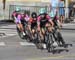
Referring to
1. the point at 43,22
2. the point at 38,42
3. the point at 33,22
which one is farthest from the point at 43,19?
the point at 33,22

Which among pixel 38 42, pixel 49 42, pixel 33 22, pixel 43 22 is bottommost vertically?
pixel 38 42

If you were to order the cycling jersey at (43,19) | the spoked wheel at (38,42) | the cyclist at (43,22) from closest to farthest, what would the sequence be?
1. the cyclist at (43,22)
2. the cycling jersey at (43,19)
3. the spoked wheel at (38,42)

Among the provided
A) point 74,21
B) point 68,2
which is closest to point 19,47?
point 74,21

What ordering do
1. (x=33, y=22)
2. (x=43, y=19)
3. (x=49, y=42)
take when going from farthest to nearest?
(x=33, y=22) → (x=43, y=19) → (x=49, y=42)

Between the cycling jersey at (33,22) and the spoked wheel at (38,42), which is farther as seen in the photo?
the cycling jersey at (33,22)

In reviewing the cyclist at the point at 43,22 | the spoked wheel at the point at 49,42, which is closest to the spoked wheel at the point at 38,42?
the cyclist at the point at 43,22

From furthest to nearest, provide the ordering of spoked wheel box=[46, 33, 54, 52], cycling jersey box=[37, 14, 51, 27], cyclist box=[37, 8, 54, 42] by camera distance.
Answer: cycling jersey box=[37, 14, 51, 27] → cyclist box=[37, 8, 54, 42] → spoked wheel box=[46, 33, 54, 52]

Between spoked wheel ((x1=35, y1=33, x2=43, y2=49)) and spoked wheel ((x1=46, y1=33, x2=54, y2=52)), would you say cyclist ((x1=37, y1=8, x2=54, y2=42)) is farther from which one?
spoked wheel ((x1=35, y1=33, x2=43, y2=49))

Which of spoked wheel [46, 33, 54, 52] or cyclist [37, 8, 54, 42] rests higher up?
cyclist [37, 8, 54, 42]

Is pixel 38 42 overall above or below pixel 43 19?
below

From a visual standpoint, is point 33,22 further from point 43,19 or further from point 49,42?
point 49,42

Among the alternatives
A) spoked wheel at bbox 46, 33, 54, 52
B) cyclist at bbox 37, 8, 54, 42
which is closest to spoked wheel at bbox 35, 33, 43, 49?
cyclist at bbox 37, 8, 54, 42

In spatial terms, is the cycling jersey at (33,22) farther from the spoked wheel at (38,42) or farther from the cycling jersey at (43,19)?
the cycling jersey at (43,19)

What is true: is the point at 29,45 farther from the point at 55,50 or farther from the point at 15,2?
the point at 15,2
